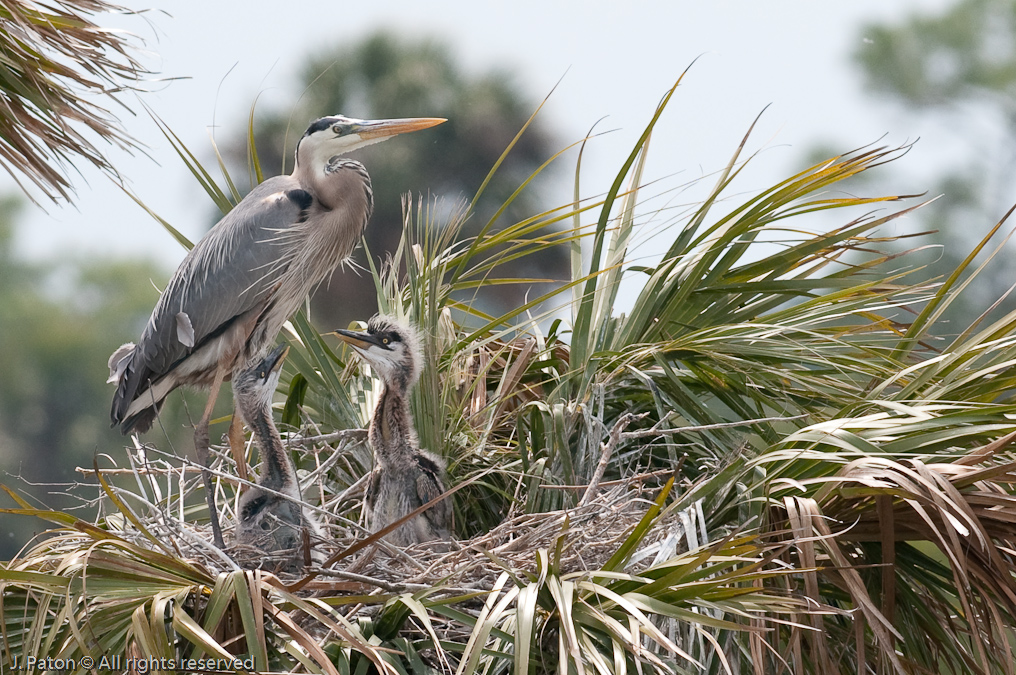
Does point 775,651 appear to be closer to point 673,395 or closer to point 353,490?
point 673,395

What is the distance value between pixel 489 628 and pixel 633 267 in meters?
1.74

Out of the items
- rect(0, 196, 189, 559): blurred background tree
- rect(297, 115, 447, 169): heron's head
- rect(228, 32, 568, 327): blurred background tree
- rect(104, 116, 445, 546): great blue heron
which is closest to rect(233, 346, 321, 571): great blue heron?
rect(104, 116, 445, 546): great blue heron

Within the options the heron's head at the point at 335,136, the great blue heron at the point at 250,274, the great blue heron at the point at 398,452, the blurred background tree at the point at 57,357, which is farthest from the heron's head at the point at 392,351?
the blurred background tree at the point at 57,357

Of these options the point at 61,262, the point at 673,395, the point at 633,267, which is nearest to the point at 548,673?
the point at 673,395

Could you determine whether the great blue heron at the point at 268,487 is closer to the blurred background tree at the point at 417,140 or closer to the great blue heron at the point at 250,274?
the great blue heron at the point at 250,274

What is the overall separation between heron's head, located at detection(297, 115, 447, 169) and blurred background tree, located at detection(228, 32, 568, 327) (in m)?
12.1

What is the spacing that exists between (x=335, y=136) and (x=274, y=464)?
1195mm

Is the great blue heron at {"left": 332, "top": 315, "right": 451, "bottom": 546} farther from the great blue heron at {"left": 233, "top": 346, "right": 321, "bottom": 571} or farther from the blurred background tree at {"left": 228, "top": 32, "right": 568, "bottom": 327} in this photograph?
the blurred background tree at {"left": 228, "top": 32, "right": 568, "bottom": 327}

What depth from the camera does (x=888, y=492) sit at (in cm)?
245

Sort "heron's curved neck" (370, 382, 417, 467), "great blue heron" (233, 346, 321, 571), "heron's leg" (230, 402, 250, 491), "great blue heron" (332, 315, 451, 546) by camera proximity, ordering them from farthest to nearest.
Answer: "heron's leg" (230, 402, 250, 491), "heron's curved neck" (370, 382, 417, 467), "great blue heron" (332, 315, 451, 546), "great blue heron" (233, 346, 321, 571)

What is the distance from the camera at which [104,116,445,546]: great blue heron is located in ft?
12.7

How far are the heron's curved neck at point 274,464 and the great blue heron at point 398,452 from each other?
0.28 m

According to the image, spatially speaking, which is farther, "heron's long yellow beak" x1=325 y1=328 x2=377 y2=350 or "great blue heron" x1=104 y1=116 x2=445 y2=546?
"great blue heron" x1=104 y1=116 x2=445 y2=546

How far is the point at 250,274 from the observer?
3.88m
